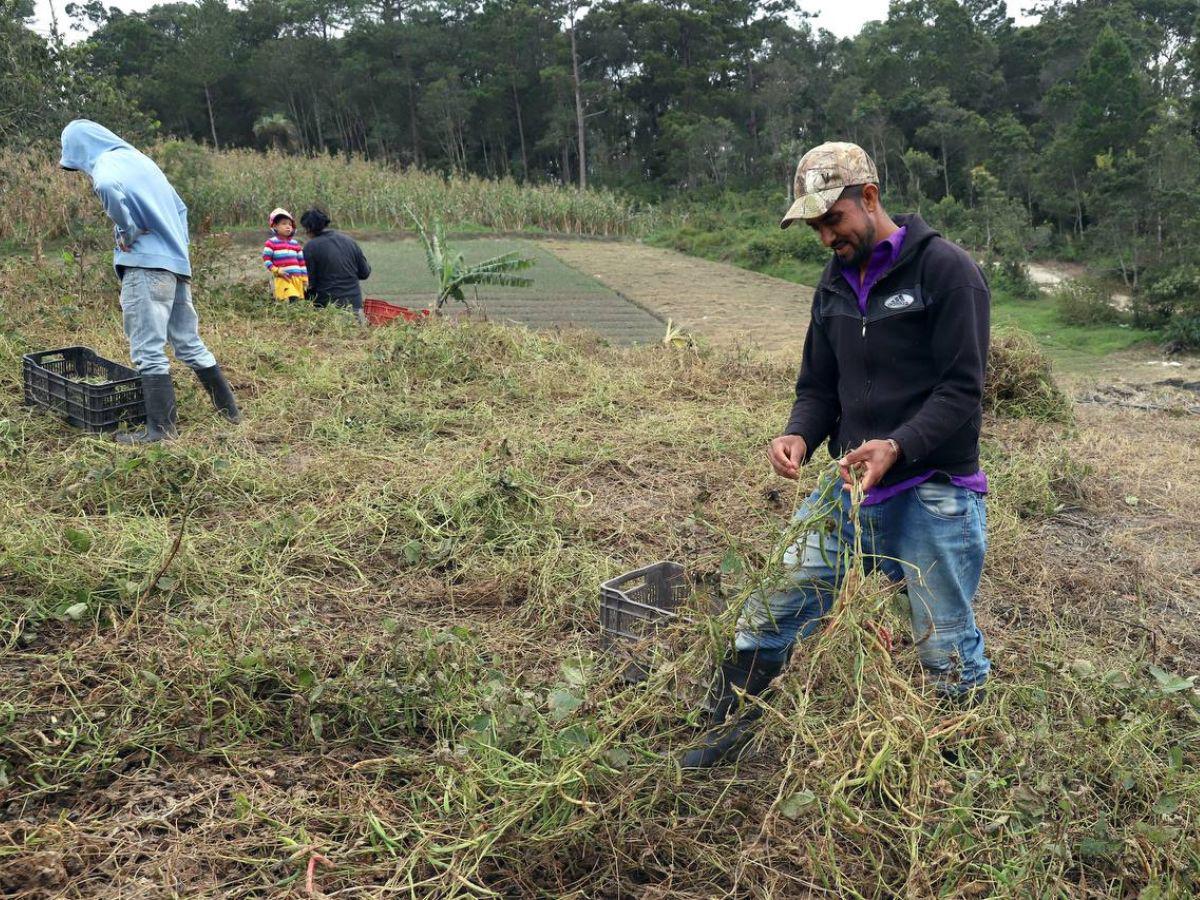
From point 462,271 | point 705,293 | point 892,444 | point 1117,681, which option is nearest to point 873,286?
point 892,444

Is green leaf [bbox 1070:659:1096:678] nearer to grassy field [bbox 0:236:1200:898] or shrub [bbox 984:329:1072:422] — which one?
grassy field [bbox 0:236:1200:898]

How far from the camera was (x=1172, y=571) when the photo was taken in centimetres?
405

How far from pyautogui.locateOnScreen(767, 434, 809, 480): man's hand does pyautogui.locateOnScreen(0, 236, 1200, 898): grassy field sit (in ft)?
0.54

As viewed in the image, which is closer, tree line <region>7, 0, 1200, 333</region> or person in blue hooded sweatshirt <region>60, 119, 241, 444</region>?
person in blue hooded sweatshirt <region>60, 119, 241, 444</region>

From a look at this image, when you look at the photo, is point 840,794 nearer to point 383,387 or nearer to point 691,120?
point 383,387

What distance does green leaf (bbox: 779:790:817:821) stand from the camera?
1956 mm

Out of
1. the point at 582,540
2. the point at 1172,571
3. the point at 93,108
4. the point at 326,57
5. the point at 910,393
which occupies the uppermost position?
the point at 326,57

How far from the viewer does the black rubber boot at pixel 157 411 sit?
16.1 ft

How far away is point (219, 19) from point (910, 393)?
48.3 meters

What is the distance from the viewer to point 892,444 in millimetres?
2191

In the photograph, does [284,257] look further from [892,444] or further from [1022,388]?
[892,444]

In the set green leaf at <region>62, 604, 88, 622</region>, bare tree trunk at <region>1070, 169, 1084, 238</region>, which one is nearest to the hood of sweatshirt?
green leaf at <region>62, 604, 88, 622</region>

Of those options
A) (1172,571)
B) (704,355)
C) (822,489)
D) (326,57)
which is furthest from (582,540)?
(326,57)

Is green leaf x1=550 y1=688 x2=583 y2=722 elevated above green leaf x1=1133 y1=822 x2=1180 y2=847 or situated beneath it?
elevated above
